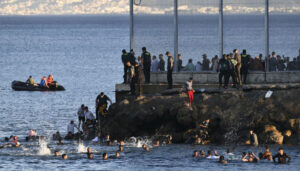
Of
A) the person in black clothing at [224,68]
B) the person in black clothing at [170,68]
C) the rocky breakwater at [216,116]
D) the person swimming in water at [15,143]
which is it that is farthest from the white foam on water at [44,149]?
the person in black clothing at [224,68]

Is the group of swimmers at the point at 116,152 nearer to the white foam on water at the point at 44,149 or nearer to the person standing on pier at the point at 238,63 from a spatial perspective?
the white foam on water at the point at 44,149

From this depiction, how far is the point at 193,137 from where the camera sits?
131 feet

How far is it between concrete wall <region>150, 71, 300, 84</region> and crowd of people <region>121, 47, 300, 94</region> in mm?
388

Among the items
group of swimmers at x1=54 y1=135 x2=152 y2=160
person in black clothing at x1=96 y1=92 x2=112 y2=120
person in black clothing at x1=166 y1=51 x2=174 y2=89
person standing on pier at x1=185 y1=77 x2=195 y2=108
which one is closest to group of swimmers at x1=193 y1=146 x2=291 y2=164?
group of swimmers at x1=54 y1=135 x2=152 y2=160

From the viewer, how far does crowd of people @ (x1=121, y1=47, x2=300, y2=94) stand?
41844 mm

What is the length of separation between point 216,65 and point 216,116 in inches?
212

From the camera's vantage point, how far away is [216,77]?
145 feet

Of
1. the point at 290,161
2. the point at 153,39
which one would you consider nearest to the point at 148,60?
the point at 153,39

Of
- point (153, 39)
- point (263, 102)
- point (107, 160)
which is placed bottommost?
point (107, 160)

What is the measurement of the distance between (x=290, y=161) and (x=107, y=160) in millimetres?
8557

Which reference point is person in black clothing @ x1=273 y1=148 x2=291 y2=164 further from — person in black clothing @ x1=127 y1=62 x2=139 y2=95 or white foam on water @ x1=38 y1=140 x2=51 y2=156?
white foam on water @ x1=38 y1=140 x2=51 y2=156

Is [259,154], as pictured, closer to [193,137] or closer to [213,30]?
[193,137]

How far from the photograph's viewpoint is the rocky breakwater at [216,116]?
39.2 m

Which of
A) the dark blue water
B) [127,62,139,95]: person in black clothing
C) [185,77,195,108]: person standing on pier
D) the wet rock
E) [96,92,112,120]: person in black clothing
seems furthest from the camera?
[96,92,112,120]: person in black clothing
